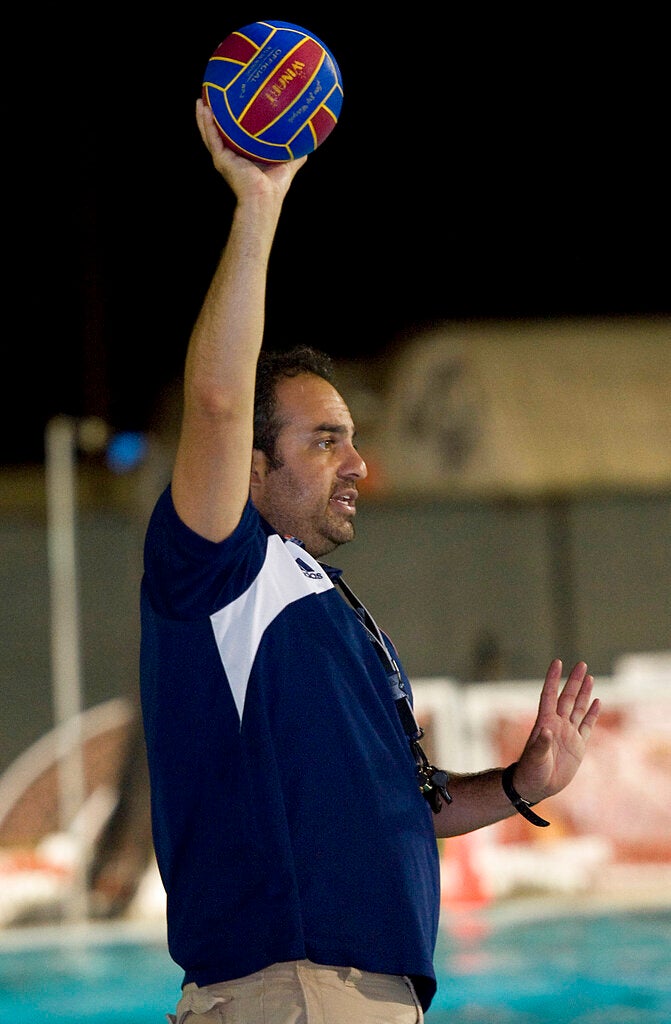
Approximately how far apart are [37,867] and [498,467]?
613cm

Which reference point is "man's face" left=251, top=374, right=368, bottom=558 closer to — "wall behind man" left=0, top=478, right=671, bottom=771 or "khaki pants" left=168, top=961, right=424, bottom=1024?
"khaki pants" left=168, top=961, right=424, bottom=1024

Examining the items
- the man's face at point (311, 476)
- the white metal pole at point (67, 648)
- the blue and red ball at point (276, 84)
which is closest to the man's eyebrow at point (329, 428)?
the man's face at point (311, 476)

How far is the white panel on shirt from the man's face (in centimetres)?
21

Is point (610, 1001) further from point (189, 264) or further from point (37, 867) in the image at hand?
point (189, 264)

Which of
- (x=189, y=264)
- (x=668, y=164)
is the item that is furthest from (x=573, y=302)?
(x=189, y=264)

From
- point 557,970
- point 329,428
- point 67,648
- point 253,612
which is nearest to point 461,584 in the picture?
point 67,648

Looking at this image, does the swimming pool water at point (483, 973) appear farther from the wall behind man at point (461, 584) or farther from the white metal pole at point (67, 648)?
the wall behind man at point (461, 584)

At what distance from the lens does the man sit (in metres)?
2.58

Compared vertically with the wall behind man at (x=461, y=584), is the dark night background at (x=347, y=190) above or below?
above

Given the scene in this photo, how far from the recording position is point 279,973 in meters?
2.67

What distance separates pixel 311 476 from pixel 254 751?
65 cm

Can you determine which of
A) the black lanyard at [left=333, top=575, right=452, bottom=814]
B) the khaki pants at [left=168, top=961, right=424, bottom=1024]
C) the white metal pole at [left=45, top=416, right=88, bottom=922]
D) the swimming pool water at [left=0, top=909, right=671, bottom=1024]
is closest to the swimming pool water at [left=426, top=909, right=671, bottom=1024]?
the swimming pool water at [left=0, top=909, right=671, bottom=1024]

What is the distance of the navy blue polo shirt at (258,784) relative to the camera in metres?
2.65

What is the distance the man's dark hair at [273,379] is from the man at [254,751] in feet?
1.14
